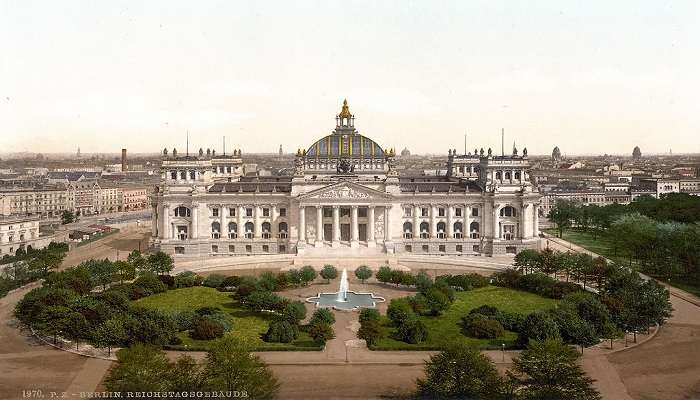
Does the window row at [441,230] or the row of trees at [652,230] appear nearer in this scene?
the row of trees at [652,230]

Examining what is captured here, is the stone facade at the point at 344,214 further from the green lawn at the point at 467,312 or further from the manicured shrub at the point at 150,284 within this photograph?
the manicured shrub at the point at 150,284

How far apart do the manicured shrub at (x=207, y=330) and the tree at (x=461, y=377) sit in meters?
20.7

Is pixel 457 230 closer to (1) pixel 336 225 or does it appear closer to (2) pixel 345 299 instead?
(1) pixel 336 225

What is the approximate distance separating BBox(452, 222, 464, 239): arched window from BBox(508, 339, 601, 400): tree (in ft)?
196

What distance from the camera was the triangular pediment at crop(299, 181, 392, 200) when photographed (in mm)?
98938

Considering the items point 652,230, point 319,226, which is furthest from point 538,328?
point 319,226

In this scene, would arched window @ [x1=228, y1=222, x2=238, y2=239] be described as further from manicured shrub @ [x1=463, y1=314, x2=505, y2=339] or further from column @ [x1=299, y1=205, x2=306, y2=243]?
manicured shrub @ [x1=463, y1=314, x2=505, y2=339]

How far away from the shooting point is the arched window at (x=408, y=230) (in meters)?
103

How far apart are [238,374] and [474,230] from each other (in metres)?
69.0

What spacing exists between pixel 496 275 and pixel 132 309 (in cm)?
4447

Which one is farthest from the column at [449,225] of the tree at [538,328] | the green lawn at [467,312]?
the tree at [538,328]

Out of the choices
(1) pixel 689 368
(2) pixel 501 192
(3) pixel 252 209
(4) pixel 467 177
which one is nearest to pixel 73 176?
(3) pixel 252 209

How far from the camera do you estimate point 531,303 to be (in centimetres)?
6844

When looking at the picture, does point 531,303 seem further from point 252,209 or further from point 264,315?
point 252,209
